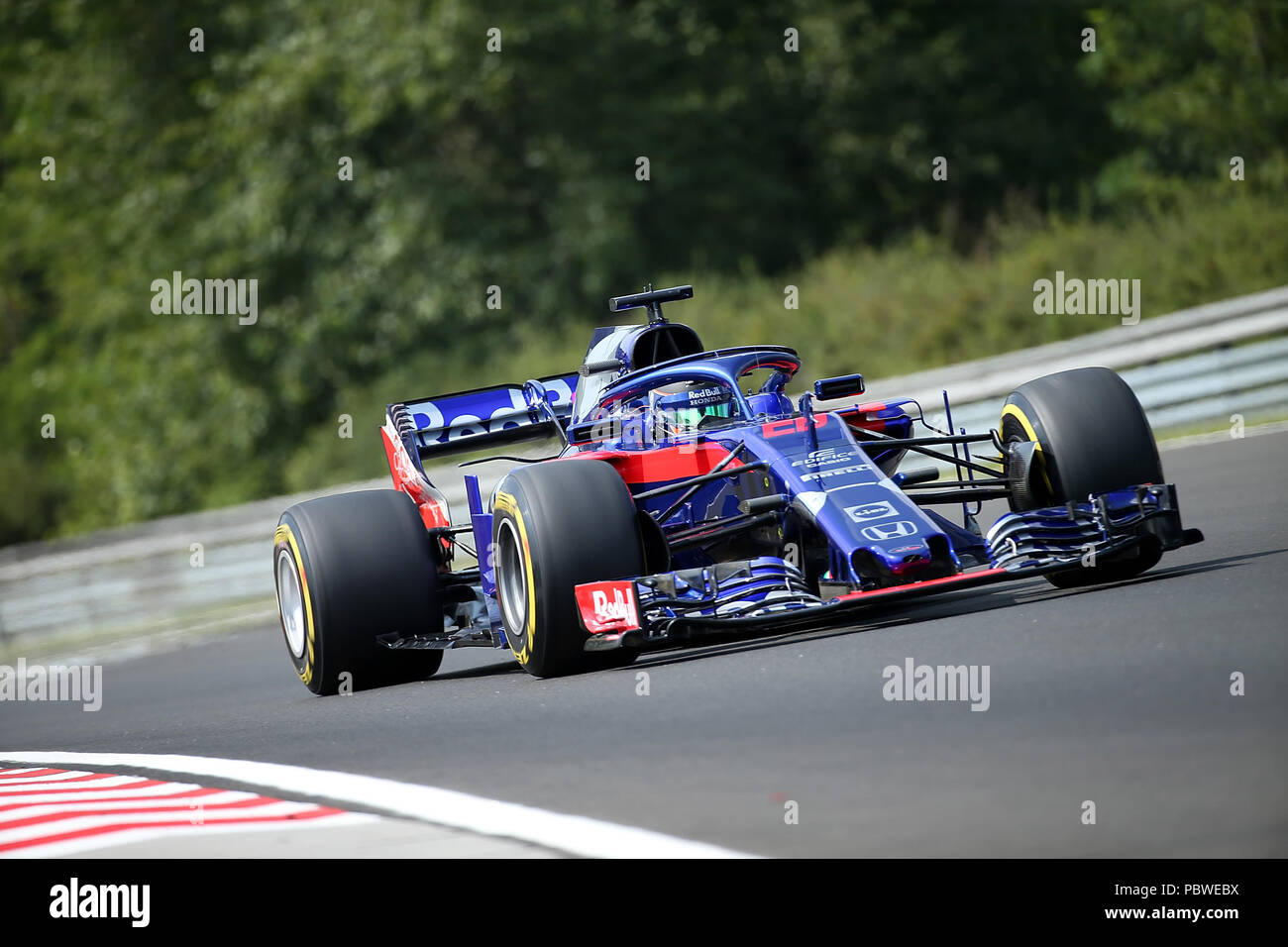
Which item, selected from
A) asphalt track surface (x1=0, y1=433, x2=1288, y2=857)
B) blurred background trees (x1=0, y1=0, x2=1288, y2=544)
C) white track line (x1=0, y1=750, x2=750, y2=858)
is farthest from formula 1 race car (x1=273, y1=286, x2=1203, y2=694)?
blurred background trees (x1=0, y1=0, x2=1288, y2=544)

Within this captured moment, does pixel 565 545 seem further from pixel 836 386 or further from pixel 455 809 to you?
pixel 455 809

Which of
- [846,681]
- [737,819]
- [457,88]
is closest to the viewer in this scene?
[737,819]

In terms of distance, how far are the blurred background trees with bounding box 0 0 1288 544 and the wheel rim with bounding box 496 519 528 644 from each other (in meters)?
15.8

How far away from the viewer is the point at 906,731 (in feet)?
19.9

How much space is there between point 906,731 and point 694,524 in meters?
3.27

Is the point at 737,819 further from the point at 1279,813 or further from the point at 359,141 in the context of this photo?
the point at 359,141

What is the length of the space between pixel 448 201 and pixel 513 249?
130cm

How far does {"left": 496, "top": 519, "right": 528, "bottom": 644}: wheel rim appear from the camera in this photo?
8.77 meters

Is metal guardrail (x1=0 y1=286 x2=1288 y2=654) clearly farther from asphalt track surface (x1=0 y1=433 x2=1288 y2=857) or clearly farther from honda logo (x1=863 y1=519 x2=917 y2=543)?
honda logo (x1=863 y1=519 x2=917 y2=543)

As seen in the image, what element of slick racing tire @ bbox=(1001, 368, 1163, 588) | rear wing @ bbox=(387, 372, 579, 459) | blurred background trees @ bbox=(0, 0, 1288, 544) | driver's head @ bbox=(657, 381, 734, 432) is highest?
blurred background trees @ bbox=(0, 0, 1288, 544)

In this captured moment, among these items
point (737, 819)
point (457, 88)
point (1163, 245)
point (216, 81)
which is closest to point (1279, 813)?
point (737, 819)
